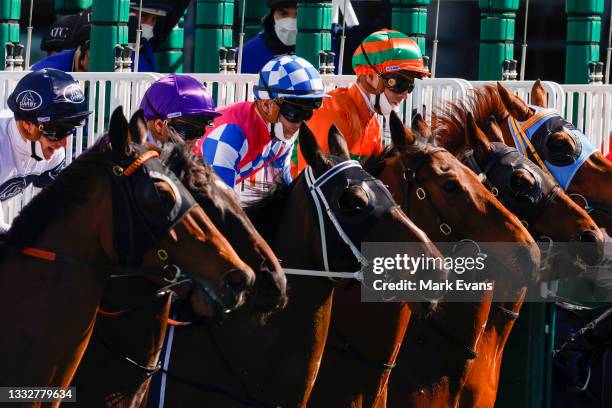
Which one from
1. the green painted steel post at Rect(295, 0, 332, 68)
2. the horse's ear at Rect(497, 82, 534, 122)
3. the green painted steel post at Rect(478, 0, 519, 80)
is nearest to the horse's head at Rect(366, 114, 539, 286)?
the horse's ear at Rect(497, 82, 534, 122)

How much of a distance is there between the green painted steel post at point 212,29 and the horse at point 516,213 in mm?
4097

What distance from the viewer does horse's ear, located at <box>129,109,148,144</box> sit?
15.6ft

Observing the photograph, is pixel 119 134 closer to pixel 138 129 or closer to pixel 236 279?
pixel 138 129

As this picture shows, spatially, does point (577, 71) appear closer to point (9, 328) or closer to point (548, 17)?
point (548, 17)

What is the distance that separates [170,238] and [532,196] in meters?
2.51

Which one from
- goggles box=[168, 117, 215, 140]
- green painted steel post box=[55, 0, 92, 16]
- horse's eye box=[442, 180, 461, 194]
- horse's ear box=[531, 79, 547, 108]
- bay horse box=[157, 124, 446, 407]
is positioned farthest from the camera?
green painted steel post box=[55, 0, 92, 16]

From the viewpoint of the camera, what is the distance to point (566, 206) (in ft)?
21.6

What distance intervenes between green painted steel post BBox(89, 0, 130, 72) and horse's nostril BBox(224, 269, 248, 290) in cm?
556

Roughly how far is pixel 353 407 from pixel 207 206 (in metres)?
1.14

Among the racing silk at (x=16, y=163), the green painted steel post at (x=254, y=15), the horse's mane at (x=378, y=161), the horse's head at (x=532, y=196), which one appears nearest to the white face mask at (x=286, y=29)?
the green painted steel post at (x=254, y=15)

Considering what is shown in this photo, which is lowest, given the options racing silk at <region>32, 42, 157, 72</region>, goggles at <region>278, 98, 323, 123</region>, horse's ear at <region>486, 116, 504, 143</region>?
horse's ear at <region>486, 116, 504, 143</region>

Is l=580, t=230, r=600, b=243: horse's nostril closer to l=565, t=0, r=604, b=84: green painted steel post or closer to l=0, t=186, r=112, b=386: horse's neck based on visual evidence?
l=0, t=186, r=112, b=386: horse's neck

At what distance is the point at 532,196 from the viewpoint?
21.6ft

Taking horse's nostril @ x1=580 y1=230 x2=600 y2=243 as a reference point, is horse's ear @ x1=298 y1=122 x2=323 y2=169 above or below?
above
